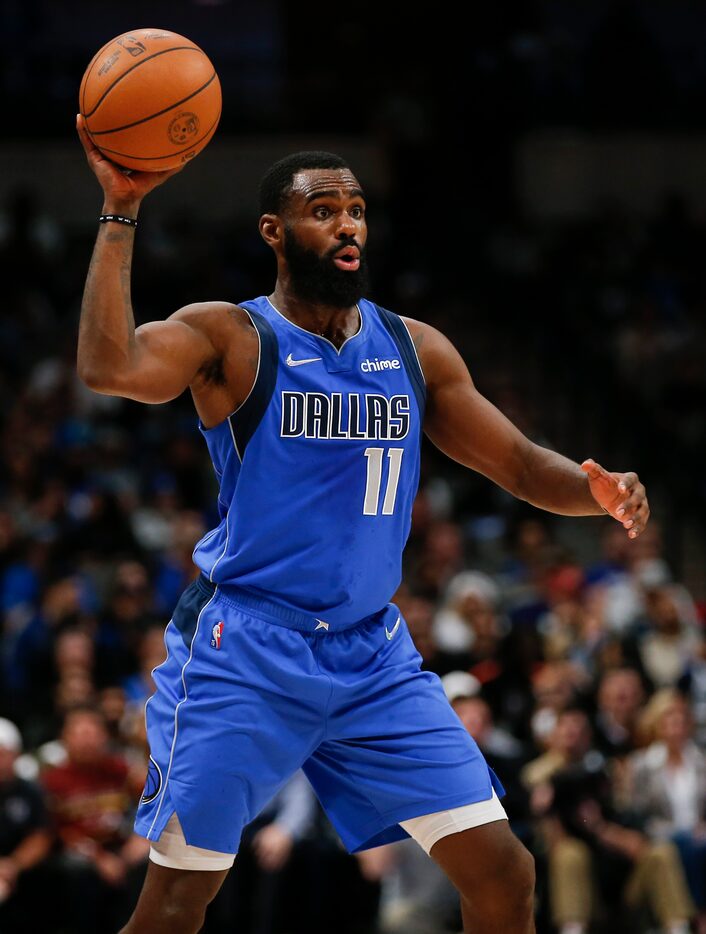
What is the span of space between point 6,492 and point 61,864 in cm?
483

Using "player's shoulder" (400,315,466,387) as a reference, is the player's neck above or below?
above

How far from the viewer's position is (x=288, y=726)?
175 inches

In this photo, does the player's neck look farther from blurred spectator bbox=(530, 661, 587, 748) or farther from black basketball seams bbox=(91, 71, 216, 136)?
blurred spectator bbox=(530, 661, 587, 748)

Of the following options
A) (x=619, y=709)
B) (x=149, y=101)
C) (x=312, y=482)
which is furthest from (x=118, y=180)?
(x=619, y=709)

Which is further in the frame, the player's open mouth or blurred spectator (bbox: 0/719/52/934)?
blurred spectator (bbox: 0/719/52/934)

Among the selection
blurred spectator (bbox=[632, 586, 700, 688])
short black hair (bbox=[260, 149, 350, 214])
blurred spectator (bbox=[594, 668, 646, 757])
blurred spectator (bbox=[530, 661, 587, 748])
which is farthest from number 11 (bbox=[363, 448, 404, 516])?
blurred spectator (bbox=[632, 586, 700, 688])

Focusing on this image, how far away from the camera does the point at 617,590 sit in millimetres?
11789

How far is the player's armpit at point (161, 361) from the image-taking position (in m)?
4.14

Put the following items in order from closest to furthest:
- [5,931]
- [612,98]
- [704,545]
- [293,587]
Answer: [293,587], [5,931], [704,545], [612,98]

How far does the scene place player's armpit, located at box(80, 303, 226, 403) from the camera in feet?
13.6

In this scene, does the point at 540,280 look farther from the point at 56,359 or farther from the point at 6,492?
the point at 6,492

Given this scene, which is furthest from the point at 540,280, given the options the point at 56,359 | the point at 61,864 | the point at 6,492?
the point at 61,864

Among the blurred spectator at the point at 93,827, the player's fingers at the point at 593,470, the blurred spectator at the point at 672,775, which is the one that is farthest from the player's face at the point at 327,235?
the blurred spectator at the point at 672,775

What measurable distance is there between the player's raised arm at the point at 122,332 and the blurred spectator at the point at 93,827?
4460 mm
